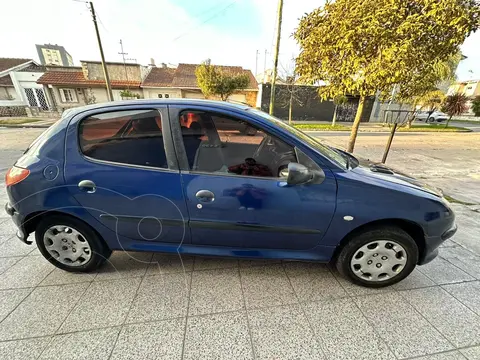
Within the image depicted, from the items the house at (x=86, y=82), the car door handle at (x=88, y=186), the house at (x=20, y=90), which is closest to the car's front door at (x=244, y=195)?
the car door handle at (x=88, y=186)

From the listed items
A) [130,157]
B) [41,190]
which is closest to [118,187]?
[130,157]

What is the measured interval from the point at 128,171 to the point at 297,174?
1.38m

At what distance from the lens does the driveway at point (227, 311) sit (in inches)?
59.6

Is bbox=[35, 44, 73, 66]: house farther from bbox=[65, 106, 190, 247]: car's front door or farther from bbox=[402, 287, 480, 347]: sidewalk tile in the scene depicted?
bbox=[402, 287, 480, 347]: sidewalk tile

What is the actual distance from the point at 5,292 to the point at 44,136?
57.1 inches

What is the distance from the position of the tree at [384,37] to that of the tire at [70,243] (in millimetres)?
4686

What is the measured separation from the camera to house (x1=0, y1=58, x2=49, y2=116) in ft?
65.3

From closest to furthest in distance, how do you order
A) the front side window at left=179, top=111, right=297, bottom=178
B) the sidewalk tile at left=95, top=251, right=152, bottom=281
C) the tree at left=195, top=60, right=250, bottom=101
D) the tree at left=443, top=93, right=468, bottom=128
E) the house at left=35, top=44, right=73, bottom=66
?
the front side window at left=179, top=111, right=297, bottom=178 → the sidewalk tile at left=95, top=251, right=152, bottom=281 → the tree at left=195, top=60, right=250, bottom=101 → the tree at left=443, top=93, right=468, bottom=128 → the house at left=35, top=44, right=73, bottom=66

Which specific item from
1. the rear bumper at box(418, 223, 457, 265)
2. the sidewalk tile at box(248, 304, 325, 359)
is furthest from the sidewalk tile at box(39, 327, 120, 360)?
the rear bumper at box(418, 223, 457, 265)

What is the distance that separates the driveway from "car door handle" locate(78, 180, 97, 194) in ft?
2.95

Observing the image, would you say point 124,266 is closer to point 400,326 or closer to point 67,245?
point 67,245

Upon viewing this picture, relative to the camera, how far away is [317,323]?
1700 millimetres

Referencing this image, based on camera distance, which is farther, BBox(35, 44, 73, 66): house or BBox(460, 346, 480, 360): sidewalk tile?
BBox(35, 44, 73, 66): house

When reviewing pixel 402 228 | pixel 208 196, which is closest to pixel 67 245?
pixel 208 196
